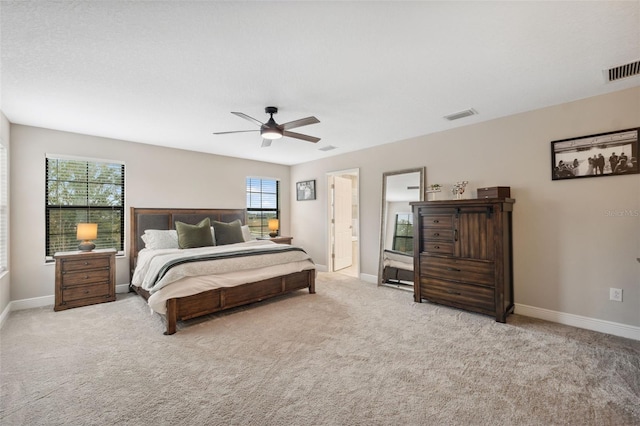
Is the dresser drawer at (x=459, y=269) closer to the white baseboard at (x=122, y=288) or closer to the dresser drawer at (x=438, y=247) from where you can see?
the dresser drawer at (x=438, y=247)

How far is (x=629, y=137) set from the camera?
9.10 ft

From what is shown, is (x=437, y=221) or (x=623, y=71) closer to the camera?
(x=623, y=71)

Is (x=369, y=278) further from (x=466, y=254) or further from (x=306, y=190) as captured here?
(x=306, y=190)

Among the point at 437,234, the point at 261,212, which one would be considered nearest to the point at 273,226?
the point at 261,212

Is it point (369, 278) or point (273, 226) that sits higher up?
A: point (273, 226)

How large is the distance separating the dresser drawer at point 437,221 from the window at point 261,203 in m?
3.71

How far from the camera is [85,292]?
148 inches

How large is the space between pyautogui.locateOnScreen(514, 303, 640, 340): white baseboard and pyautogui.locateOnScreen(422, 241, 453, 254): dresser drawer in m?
1.05

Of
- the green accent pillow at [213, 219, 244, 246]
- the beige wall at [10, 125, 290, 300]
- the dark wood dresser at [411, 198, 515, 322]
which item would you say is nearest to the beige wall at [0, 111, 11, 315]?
the beige wall at [10, 125, 290, 300]

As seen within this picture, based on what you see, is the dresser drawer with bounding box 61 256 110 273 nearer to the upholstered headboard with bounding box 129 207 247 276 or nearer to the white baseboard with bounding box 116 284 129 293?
the upholstered headboard with bounding box 129 207 247 276

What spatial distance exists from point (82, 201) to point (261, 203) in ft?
10.3

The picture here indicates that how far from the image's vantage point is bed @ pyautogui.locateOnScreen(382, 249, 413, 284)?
4.44 metres

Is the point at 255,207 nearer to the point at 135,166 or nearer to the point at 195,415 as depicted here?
the point at 135,166

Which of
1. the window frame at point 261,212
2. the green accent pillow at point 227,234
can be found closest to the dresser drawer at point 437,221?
the green accent pillow at point 227,234
